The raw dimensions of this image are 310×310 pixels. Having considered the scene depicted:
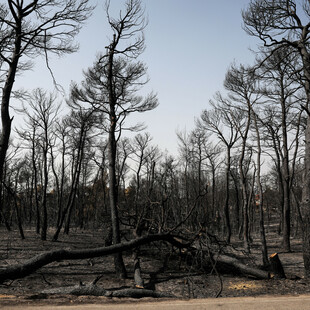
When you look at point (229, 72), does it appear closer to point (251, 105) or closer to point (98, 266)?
point (251, 105)

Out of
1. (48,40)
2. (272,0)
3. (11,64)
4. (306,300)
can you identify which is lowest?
(306,300)

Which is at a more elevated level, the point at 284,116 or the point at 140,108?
the point at 284,116

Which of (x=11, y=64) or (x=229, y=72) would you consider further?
(x=229, y=72)

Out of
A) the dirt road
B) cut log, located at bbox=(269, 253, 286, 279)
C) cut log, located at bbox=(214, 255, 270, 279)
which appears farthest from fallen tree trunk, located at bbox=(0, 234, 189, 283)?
cut log, located at bbox=(269, 253, 286, 279)

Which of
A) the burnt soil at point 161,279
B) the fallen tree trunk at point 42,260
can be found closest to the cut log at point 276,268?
the burnt soil at point 161,279

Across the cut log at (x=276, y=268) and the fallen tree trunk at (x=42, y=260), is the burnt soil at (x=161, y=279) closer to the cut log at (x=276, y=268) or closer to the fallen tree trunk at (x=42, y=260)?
the cut log at (x=276, y=268)

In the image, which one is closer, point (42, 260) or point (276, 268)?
point (42, 260)

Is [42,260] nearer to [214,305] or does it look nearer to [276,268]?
[214,305]

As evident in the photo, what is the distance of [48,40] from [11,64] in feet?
4.65

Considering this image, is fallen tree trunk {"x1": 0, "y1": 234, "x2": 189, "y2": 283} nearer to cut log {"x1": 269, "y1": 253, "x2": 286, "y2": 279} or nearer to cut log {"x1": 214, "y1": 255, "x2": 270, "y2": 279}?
cut log {"x1": 214, "y1": 255, "x2": 270, "y2": 279}

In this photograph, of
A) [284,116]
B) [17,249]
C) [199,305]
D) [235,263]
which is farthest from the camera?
[284,116]

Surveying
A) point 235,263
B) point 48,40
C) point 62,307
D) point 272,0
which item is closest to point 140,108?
point 48,40

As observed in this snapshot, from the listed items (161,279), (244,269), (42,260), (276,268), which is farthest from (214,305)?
(244,269)

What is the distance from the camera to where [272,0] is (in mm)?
8484
